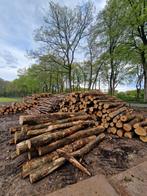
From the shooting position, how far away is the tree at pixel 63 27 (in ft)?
54.6

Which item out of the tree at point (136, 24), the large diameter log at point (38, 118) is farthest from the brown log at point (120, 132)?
the tree at point (136, 24)

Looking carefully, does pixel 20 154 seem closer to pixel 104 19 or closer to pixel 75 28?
pixel 104 19

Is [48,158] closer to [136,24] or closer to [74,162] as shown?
[74,162]

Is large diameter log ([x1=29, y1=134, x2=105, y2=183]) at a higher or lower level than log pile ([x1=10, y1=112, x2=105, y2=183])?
lower

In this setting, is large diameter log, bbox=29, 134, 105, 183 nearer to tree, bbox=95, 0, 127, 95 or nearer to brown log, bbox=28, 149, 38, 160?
brown log, bbox=28, 149, 38, 160

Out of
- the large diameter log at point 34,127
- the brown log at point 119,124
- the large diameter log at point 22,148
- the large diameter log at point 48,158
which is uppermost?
the large diameter log at point 34,127

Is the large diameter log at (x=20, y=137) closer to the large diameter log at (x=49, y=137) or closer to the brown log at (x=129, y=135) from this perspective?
the large diameter log at (x=49, y=137)

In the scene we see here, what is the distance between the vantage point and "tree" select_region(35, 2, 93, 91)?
16.7m

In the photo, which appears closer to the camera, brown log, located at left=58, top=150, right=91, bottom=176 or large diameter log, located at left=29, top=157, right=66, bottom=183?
large diameter log, located at left=29, top=157, right=66, bottom=183

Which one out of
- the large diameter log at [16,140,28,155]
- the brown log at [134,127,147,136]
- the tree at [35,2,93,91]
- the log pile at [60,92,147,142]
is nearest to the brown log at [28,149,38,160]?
the large diameter log at [16,140,28,155]

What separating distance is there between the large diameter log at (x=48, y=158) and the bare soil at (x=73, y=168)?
138 mm

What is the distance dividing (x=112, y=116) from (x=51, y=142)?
2059 millimetres

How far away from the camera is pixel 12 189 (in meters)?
2.15

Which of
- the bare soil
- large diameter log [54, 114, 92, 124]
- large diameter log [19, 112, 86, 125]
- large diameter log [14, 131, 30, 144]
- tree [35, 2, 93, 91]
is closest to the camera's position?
the bare soil
